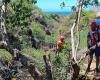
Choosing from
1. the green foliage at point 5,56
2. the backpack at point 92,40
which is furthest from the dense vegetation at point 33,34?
the backpack at point 92,40

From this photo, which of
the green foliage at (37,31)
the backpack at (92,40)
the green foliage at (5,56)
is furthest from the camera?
the green foliage at (37,31)

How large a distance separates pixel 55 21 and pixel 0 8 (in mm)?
38331

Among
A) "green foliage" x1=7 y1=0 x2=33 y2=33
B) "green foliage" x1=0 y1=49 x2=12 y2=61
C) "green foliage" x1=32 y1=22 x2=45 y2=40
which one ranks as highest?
"green foliage" x1=7 y1=0 x2=33 y2=33

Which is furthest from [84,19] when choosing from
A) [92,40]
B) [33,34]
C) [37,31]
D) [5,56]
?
[92,40]

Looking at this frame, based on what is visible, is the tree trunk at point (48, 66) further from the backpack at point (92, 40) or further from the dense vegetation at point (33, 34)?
the backpack at point (92, 40)

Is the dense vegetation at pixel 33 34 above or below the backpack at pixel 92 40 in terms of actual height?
below

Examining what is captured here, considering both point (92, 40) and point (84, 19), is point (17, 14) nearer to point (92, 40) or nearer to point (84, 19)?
point (84, 19)

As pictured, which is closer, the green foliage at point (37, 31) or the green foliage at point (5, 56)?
the green foliage at point (5, 56)

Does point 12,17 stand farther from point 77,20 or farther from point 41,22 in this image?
point 41,22

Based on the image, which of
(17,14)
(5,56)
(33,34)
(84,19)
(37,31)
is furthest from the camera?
(37,31)

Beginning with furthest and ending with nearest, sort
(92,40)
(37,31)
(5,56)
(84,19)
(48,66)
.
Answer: (37,31), (84,19), (5,56), (92,40), (48,66)

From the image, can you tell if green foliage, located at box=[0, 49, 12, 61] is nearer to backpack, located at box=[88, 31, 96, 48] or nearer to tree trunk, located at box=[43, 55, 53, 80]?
backpack, located at box=[88, 31, 96, 48]

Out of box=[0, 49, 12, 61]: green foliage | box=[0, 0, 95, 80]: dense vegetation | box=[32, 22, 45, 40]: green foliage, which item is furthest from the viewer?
box=[32, 22, 45, 40]: green foliage

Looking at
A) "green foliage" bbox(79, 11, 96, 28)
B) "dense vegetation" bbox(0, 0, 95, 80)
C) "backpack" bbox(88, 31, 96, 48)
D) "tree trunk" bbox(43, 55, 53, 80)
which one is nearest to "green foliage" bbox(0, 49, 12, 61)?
"dense vegetation" bbox(0, 0, 95, 80)
